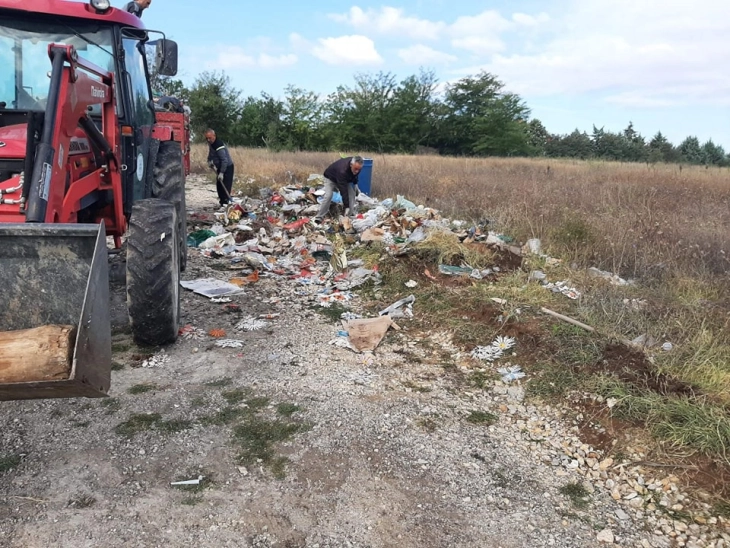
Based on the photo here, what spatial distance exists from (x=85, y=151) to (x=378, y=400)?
2.84 metres

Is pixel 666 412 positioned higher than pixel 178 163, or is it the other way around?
pixel 178 163

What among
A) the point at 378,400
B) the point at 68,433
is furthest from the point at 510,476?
the point at 68,433

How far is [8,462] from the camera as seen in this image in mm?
2863

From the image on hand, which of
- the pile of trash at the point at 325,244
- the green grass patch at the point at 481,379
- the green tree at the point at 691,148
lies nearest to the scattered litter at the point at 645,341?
the green grass patch at the point at 481,379

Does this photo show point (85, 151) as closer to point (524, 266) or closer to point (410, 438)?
point (410, 438)

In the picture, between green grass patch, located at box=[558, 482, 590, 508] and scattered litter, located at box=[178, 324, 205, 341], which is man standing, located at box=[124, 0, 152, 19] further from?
green grass patch, located at box=[558, 482, 590, 508]

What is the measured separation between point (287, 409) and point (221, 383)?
24.6 inches

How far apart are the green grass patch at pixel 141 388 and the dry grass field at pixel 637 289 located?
8.44ft

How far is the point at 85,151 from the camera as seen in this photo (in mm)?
3988

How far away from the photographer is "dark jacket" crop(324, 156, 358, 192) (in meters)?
8.92

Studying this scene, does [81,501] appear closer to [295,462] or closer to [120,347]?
[295,462]

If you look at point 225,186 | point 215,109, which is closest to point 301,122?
point 215,109

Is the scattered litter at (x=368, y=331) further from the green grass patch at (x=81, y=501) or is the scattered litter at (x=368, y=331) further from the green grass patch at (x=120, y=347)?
the green grass patch at (x=81, y=501)

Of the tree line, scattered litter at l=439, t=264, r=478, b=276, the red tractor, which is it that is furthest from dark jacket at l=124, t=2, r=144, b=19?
the tree line
